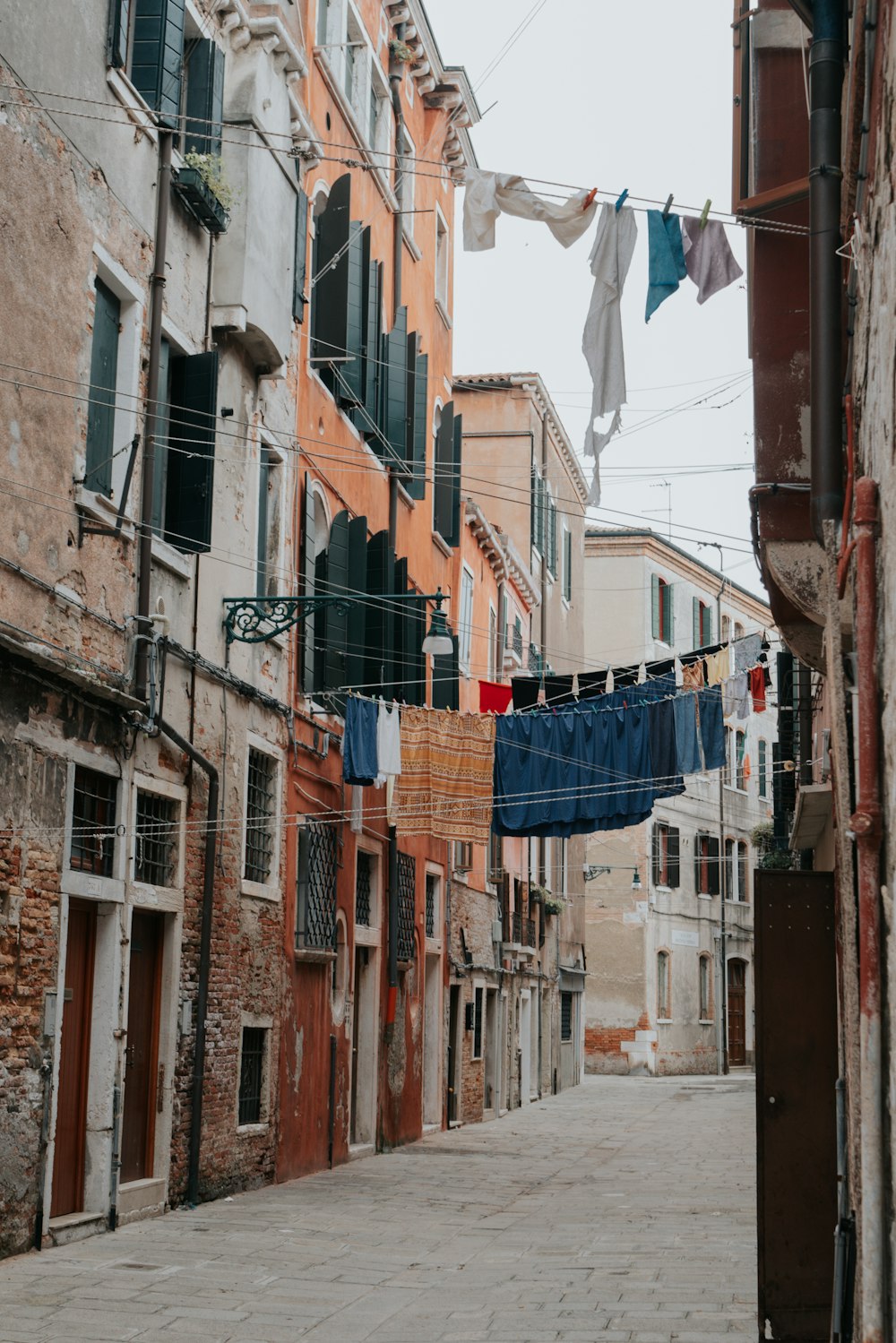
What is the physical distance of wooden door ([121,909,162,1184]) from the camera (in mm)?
11500

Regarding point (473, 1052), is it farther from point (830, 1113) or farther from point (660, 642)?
point (660, 642)

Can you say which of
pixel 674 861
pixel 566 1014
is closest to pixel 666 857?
pixel 674 861

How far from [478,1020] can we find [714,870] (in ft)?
71.7

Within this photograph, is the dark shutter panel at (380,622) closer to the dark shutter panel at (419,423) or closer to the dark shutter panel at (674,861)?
the dark shutter panel at (419,423)

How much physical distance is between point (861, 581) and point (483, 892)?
21.7 metres

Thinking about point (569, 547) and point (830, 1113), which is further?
point (569, 547)

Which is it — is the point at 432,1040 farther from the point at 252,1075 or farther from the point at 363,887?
the point at 252,1075

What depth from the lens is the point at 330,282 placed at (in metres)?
16.5

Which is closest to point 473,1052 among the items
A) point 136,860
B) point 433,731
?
point 433,731

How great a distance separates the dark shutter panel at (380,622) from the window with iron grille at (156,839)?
4.91m

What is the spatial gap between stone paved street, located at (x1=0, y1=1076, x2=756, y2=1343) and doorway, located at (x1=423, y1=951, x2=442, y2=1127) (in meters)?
4.92

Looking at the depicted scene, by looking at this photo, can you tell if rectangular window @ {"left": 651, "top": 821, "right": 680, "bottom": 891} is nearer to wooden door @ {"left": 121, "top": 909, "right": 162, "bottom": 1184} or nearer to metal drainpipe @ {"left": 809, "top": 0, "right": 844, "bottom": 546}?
wooden door @ {"left": 121, "top": 909, "right": 162, "bottom": 1184}

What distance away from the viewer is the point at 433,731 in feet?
54.1

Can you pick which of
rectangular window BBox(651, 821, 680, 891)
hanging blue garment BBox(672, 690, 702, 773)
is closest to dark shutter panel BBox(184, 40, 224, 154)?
hanging blue garment BBox(672, 690, 702, 773)
